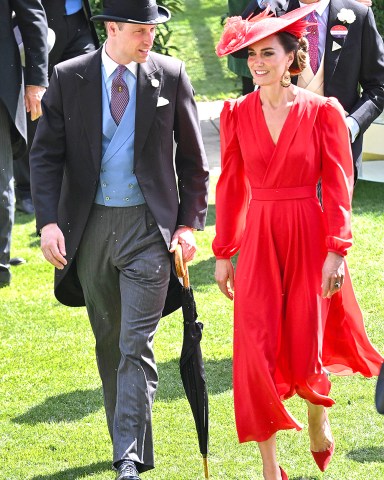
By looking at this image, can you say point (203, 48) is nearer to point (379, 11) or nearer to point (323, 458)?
point (379, 11)

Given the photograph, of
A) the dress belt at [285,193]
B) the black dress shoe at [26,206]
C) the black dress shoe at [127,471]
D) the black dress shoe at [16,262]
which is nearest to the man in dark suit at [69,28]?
the black dress shoe at [16,262]

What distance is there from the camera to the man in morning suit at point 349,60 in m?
6.59

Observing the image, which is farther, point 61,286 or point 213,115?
point 213,115

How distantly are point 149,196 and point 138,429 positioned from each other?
966 millimetres

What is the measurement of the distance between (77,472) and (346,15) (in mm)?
2611

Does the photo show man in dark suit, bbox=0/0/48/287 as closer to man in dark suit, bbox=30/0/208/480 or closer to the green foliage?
man in dark suit, bbox=30/0/208/480

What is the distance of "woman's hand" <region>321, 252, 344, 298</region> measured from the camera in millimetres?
5285

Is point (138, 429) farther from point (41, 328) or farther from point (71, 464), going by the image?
point (41, 328)

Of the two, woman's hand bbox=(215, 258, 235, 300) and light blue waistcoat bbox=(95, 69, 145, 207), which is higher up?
light blue waistcoat bbox=(95, 69, 145, 207)

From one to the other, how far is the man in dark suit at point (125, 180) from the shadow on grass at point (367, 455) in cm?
99

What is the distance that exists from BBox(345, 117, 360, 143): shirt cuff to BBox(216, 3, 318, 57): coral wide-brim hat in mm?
1091

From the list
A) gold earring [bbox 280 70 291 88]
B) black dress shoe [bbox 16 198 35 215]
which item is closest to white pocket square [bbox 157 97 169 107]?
gold earring [bbox 280 70 291 88]

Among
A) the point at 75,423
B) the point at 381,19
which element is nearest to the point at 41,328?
the point at 75,423

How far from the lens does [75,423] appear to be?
653 cm
